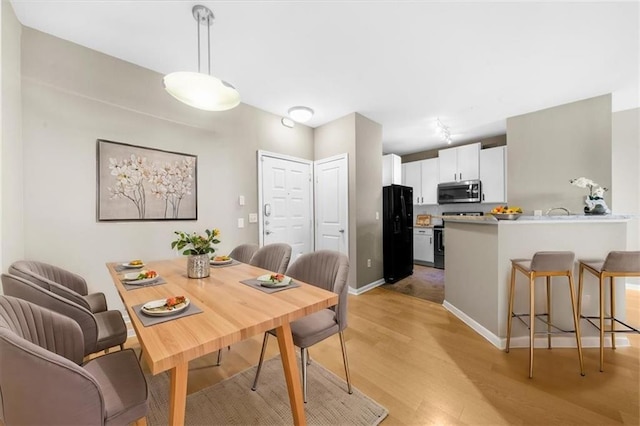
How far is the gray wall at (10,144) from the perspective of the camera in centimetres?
162

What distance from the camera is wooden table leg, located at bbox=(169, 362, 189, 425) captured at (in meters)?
0.83

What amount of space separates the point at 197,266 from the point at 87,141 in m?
1.73

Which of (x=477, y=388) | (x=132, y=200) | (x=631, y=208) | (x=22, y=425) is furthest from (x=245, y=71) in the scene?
(x=631, y=208)

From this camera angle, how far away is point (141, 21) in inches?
76.4

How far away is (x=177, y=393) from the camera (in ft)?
2.76

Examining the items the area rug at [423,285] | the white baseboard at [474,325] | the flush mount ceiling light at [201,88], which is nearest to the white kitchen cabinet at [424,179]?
the area rug at [423,285]

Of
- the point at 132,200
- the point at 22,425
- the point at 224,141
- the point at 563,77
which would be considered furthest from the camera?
the point at 224,141

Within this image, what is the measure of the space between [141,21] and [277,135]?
192 centimetres

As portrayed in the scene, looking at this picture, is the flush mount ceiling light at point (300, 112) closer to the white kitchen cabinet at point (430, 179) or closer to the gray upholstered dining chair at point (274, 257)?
the gray upholstered dining chair at point (274, 257)

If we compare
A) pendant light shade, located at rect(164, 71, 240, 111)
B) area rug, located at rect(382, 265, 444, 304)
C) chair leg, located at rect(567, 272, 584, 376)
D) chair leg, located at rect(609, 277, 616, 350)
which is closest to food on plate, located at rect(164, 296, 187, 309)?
pendant light shade, located at rect(164, 71, 240, 111)

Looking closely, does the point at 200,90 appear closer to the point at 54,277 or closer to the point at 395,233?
the point at 54,277

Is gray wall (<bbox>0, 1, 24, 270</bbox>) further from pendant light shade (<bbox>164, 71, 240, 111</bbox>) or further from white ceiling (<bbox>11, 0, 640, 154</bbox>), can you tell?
pendant light shade (<bbox>164, 71, 240, 111</bbox>)

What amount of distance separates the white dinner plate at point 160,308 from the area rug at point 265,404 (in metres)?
0.82

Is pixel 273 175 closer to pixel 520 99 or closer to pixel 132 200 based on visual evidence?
pixel 132 200
